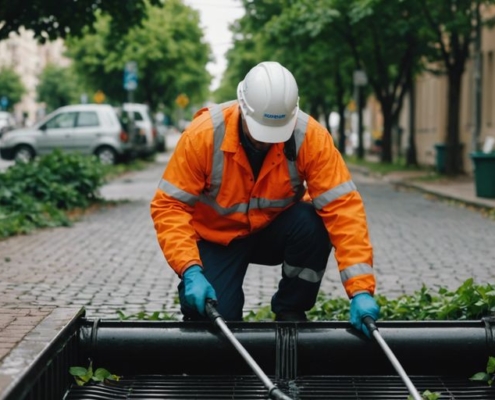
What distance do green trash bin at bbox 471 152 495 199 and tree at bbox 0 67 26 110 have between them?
6115 cm

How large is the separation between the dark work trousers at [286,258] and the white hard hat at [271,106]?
0.58m

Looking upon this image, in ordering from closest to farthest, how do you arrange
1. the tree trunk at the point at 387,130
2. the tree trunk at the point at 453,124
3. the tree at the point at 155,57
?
1. the tree trunk at the point at 453,124
2. the tree trunk at the point at 387,130
3. the tree at the point at 155,57

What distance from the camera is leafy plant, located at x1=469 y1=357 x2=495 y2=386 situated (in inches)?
185

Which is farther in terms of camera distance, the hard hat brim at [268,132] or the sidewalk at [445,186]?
the sidewalk at [445,186]

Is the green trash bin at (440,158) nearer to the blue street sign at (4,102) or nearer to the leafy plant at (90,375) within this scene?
the leafy plant at (90,375)

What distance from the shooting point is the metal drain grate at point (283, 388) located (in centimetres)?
461

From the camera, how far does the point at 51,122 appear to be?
2811 cm

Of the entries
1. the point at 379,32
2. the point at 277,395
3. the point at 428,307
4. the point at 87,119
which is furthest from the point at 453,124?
the point at 277,395

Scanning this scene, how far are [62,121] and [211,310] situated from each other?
24.0m

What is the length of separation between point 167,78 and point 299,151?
4654 cm

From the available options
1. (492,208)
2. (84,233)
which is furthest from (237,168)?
(492,208)

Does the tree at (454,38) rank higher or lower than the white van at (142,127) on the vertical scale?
higher

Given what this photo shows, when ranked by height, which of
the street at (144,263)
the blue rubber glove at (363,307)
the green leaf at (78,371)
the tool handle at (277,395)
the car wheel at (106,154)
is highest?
the blue rubber glove at (363,307)

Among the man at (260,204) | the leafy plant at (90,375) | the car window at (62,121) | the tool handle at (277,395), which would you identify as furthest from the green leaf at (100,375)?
the car window at (62,121)
